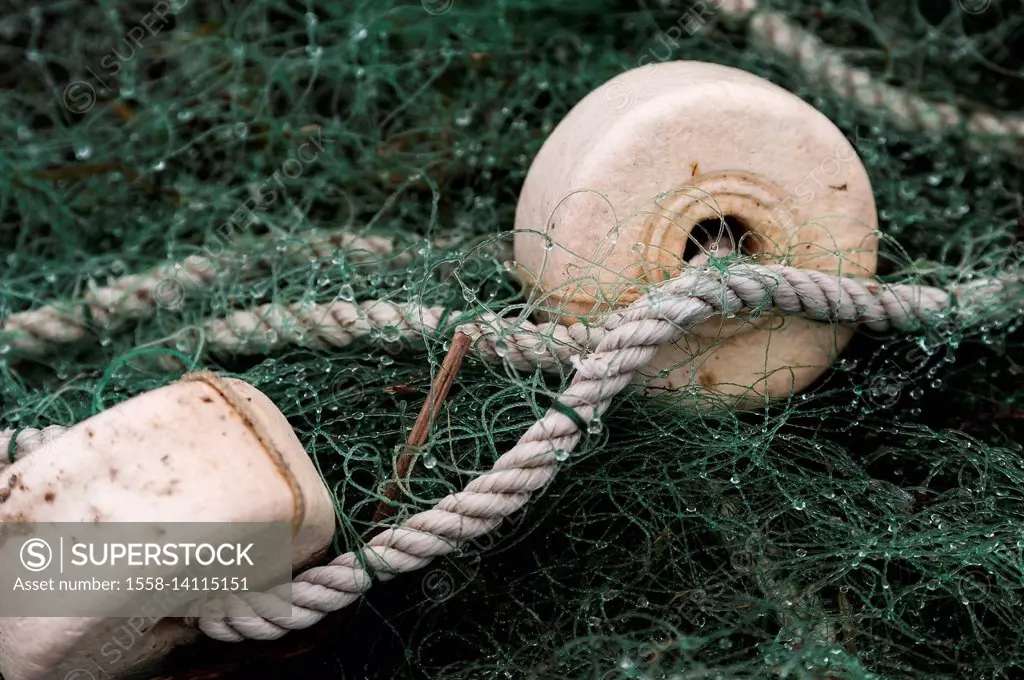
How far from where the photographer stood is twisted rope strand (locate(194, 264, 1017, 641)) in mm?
1031

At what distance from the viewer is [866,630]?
1.08 m

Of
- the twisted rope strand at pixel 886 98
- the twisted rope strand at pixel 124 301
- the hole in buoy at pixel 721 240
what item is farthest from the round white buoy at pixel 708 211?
the twisted rope strand at pixel 886 98

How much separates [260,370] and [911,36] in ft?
4.58

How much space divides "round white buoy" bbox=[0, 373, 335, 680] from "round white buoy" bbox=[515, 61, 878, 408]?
383 mm

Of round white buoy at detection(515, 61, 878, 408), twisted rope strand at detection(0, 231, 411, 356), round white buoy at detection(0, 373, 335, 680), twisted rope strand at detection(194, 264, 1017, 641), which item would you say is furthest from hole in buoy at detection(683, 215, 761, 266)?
round white buoy at detection(0, 373, 335, 680)

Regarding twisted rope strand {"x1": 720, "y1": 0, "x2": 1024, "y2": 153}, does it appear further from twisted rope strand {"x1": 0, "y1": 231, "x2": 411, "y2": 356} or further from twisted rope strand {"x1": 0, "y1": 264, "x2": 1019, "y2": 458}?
twisted rope strand {"x1": 0, "y1": 231, "x2": 411, "y2": 356}

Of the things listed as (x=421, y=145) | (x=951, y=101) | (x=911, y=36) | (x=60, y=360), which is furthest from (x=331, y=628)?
(x=911, y=36)

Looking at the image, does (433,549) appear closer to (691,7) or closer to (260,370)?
(260,370)

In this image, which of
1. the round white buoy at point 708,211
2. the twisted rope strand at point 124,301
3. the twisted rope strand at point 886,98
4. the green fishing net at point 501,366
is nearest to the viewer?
the green fishing net at point 501,366

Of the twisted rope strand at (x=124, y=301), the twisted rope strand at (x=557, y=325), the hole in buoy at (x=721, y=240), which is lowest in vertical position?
the twisted rope strand at (x=124, y=301)

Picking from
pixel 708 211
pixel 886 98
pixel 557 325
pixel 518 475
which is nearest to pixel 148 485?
pixel 518 475

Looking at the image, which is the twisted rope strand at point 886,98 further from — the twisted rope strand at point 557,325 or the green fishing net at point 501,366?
the twisted rope strand at point 557,325

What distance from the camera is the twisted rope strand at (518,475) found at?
3.38 ft

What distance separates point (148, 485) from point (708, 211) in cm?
73
